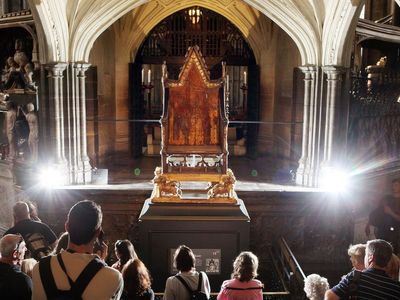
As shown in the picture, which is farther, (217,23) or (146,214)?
(217,23)

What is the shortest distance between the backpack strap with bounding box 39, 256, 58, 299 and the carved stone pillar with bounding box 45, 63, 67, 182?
682cm

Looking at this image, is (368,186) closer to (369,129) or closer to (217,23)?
(369,129)

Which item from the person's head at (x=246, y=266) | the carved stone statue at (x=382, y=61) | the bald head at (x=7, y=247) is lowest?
the person's head at (x=246, y=266)

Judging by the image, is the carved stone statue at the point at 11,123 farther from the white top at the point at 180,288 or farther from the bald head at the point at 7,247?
the bald head at the point at 7,247

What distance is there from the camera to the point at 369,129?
9.97 metres

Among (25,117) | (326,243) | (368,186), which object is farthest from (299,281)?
(25,117)

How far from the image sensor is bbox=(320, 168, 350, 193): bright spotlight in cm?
944

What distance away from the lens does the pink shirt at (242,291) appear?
4.68 meters

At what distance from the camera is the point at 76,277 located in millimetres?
2719

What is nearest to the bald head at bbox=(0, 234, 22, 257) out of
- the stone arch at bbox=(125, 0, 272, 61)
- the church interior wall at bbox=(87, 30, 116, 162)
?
the church interior wall at bbox=(87, 30, 116, 162)

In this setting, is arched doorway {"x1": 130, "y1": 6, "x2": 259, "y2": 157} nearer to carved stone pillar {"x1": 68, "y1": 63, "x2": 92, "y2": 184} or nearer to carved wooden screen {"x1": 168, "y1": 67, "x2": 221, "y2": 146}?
carved stone pillar {"x1": 68, "y1": 63, "x2": 92, "y2": 184}

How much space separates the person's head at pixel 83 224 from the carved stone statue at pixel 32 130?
7160 millimetres

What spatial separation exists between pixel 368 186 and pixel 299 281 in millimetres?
3828

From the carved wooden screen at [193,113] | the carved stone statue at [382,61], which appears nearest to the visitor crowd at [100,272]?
the carved wooden screen at [193,113]
